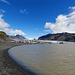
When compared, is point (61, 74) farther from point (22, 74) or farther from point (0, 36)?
point (0, 36)

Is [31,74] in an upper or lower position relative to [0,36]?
lower

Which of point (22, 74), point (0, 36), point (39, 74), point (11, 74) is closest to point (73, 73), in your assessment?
point (39, 74)

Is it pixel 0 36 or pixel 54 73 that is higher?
pixel 0 36

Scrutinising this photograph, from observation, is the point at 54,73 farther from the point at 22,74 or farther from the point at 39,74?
the point at 22,74

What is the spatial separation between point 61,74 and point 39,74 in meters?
3.63

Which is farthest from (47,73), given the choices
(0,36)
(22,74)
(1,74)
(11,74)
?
(0,36)

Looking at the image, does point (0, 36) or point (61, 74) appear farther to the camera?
point (0, 36)

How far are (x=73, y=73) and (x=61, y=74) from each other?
7.33 ft

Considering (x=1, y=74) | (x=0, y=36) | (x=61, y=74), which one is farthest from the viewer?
(x=0, y=36)

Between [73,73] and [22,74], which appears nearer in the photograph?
[22,74]

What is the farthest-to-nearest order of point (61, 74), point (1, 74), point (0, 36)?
1. point (0, 36)
2. point (61, 74)
3. point (1, 74)

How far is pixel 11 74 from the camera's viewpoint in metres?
12.0

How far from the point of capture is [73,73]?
1343 cm

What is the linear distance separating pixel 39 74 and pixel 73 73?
230 inches
